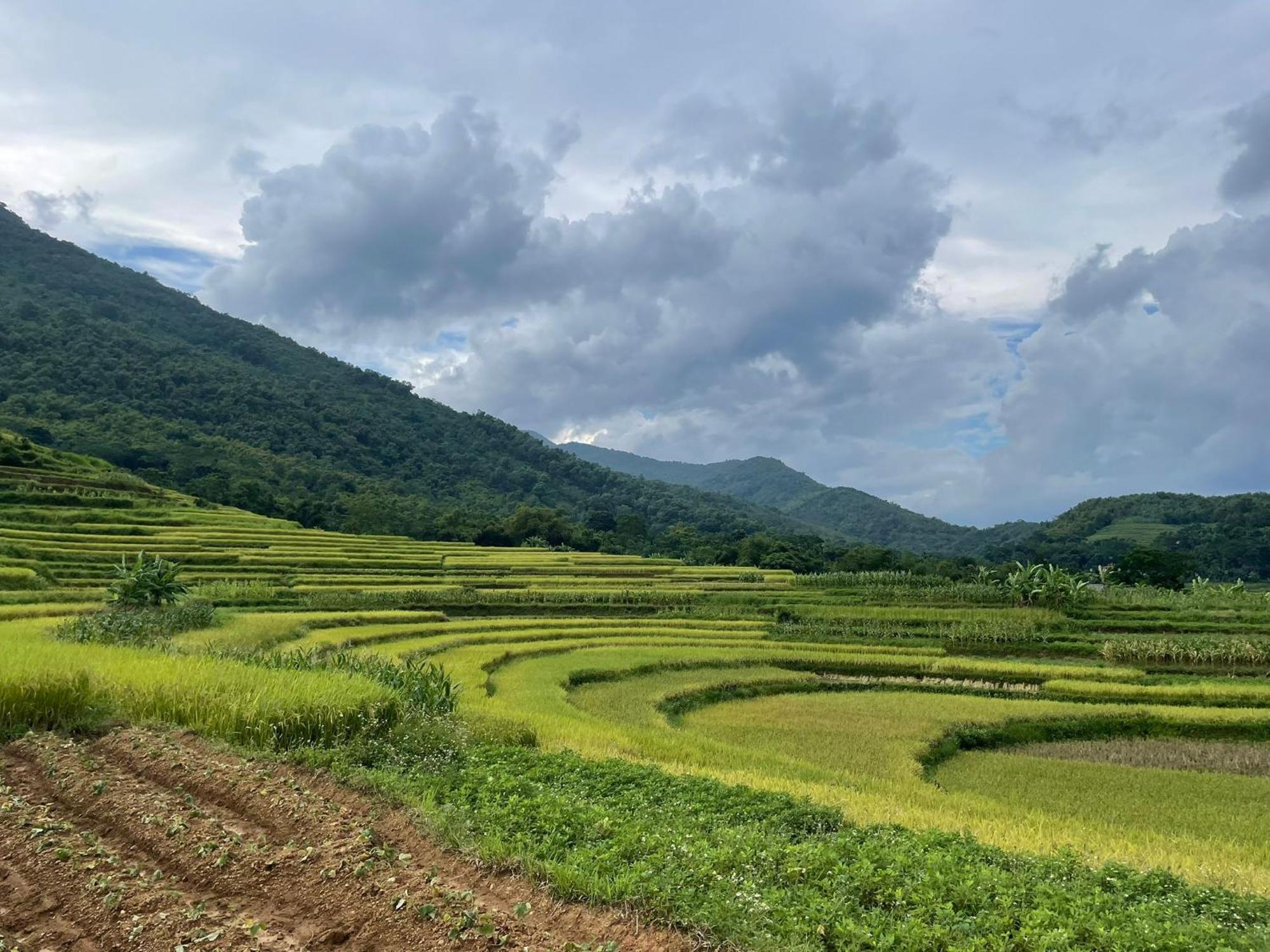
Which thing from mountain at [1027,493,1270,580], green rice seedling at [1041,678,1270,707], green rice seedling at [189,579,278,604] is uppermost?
mountain at [1027,493,1270,580]

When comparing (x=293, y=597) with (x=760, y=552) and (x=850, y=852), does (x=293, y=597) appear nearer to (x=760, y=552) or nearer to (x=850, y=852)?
(x=850, y=852)

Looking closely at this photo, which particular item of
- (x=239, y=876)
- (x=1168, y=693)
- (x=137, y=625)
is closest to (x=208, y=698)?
(x=239, y=876)

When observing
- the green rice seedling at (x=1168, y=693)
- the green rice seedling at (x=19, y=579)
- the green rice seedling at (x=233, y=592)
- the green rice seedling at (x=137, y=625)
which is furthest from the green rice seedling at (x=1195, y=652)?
the green rice seedling at (x=19, y=579)

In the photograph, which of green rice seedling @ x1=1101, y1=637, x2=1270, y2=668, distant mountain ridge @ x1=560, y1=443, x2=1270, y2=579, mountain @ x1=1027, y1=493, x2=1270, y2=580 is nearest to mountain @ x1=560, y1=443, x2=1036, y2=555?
distant mountain ridge @ x1=560, y1=443, x2=1270, y2=579

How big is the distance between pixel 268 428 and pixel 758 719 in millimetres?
93365

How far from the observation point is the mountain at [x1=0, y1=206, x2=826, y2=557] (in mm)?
74875

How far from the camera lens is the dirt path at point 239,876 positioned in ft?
16.9

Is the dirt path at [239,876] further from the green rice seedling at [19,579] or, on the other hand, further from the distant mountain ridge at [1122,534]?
the distant mountain ridge at [1122,534]

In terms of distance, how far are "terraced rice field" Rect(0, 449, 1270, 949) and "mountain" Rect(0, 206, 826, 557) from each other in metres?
35.9

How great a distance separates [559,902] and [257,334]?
153560 mm

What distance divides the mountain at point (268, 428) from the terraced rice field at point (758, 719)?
35.9 metres

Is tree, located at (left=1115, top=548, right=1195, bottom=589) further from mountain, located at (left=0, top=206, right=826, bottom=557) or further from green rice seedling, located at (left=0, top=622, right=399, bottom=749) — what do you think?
green rice seedling, located at (left=0, top=622, right=399, bottom=749)

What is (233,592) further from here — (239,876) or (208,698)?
(239,876)

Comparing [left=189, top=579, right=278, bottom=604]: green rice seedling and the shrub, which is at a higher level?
the shrub
